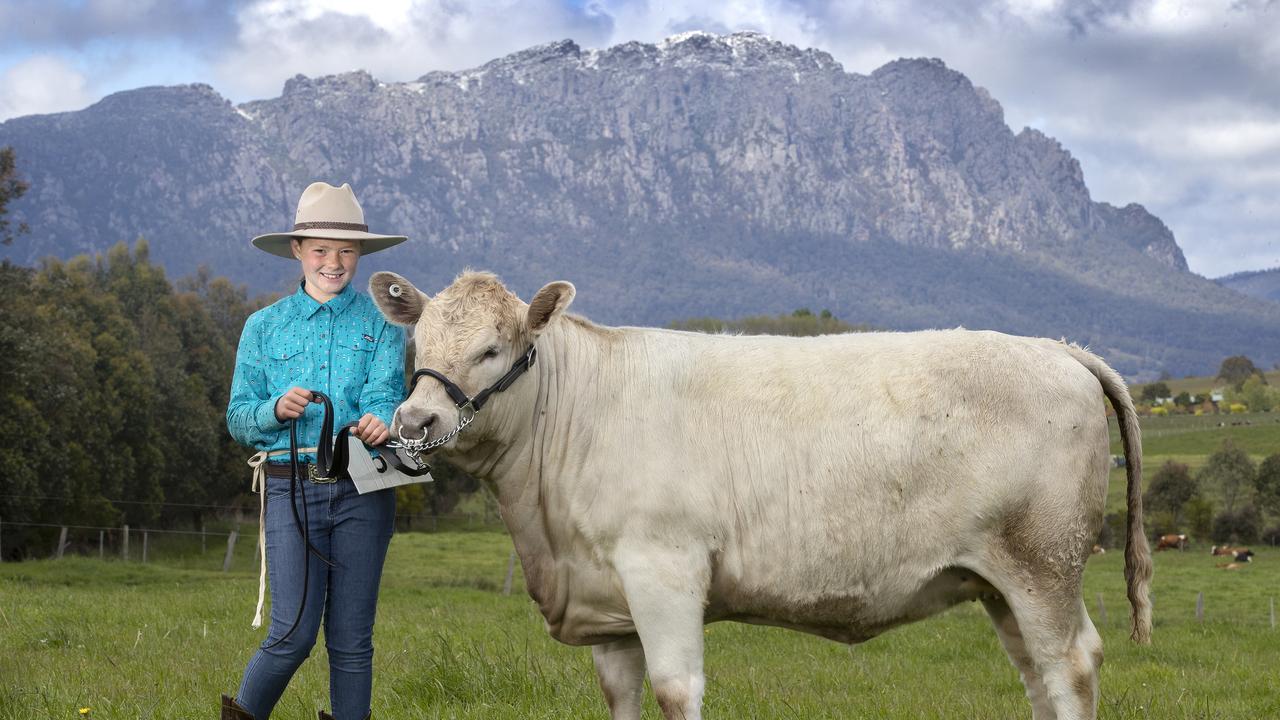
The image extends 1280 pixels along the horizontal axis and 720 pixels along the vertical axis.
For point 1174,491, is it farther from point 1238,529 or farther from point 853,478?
point 853,478

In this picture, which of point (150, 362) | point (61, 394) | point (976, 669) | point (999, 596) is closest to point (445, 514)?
point (150, 362)

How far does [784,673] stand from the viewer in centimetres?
1034

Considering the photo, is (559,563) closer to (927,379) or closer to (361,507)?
(361,507)

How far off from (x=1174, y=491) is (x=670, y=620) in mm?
→ 88202

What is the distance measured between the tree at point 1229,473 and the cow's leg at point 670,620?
8997 cm

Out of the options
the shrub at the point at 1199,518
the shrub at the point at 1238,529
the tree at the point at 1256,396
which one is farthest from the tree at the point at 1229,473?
the tree at the point at 1256,396

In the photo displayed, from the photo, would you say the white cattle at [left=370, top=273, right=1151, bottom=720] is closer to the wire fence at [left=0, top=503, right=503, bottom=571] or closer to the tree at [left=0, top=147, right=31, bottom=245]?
the tree at [left=0, top=147, right=31, bottom=245]

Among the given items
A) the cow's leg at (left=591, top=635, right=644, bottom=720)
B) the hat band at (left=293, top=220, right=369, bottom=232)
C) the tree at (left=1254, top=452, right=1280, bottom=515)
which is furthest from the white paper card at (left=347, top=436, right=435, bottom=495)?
the tree at (left=1254, top=452, right=1280, bottom=515)

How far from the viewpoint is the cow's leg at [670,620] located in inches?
227

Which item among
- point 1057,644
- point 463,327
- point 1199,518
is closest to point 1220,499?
point 1199,518

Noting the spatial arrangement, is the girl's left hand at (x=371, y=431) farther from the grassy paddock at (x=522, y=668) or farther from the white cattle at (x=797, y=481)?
the grassy paddock at (x=522, y=668)

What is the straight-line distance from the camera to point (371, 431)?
569 centimetres

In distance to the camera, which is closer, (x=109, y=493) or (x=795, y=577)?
(x=795, y=577)

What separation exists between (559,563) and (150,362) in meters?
57.5
